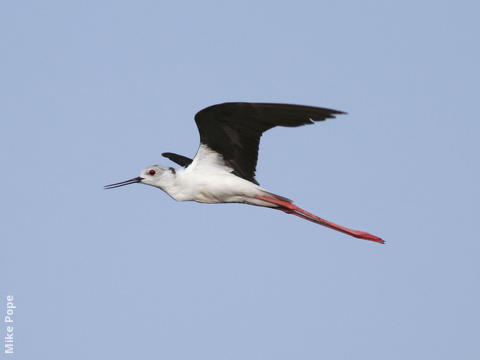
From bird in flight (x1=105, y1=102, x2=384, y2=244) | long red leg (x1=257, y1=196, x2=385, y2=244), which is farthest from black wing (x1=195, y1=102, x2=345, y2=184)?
long red leg (x1=257, y1=196, x2=385, y2=244)

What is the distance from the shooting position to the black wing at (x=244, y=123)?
8.81 meters

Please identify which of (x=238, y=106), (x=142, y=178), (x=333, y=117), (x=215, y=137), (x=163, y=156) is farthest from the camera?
(x=163, y=156)

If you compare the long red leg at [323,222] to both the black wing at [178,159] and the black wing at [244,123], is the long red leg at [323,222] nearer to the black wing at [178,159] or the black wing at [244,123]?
the black wing at [244,123]

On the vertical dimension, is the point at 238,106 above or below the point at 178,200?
above

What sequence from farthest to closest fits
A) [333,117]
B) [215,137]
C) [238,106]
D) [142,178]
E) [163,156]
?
[163,156] → [142,178] → [215,137] → [238,106] → [333,117]

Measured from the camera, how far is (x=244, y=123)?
32.0 ft

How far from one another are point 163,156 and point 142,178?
5.98ft

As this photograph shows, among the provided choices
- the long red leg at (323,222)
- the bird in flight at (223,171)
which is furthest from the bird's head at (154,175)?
the long red leg at (323,222)

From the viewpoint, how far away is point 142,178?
1073 cm

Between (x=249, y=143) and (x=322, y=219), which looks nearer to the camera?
(x=249, y=143)

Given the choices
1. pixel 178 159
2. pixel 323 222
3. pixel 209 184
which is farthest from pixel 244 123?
pixel 178 159

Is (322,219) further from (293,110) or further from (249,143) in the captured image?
(293,110)

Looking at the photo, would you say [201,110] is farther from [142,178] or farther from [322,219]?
[322,219]

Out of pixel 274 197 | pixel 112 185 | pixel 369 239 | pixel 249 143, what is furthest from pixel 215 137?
pixel 369 239
